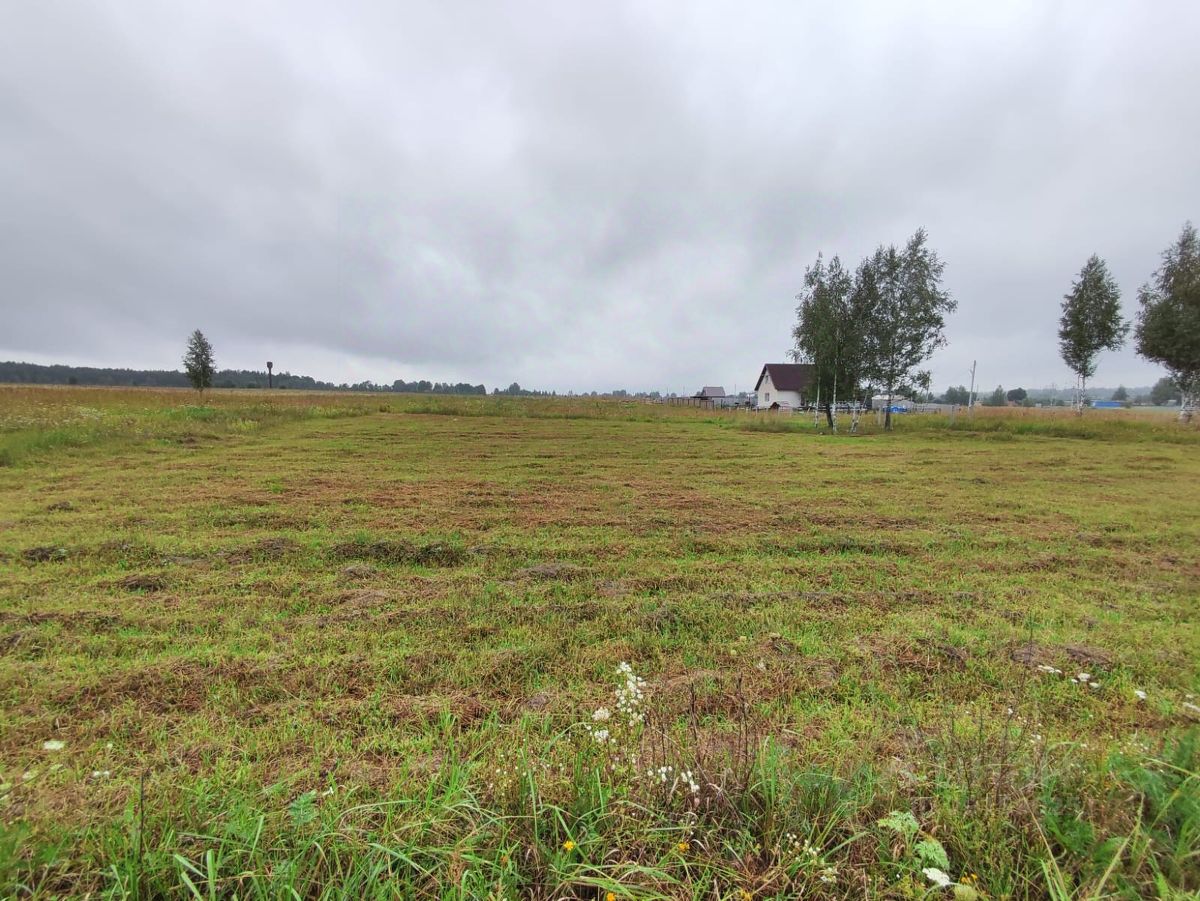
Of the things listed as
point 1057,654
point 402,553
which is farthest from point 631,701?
point 402,553

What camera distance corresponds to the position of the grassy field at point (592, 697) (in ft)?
5.18

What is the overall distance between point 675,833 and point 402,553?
15.1ft

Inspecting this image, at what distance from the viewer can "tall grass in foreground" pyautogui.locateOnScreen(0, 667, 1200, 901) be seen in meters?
1.48

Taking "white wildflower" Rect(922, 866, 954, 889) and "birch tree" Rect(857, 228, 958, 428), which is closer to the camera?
"white wildflower" Rect(922, 866, 954, 889)

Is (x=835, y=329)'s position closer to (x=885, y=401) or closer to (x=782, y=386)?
(x=885, y=401)

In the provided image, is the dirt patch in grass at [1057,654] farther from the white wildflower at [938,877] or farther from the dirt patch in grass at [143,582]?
the dirt patch in grass at [143,582]

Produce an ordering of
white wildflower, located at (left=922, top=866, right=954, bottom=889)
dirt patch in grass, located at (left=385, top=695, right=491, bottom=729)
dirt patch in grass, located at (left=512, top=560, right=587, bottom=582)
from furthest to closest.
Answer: dirt patch in grass, located at (left=512, top=560, right=587, bottom=582) < dirt patch in grass, located at (left=385, top=695, right=491, bottom=729) < white wildflower, located at (left=922, top=866, right=954, bottom=889)

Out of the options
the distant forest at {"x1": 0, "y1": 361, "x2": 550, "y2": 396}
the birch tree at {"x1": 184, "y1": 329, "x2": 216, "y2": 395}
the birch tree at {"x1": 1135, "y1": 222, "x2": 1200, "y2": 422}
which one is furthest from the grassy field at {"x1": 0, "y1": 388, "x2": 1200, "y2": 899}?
the distant forest at {"x1": 0, "y1": 361, "x2": 550, "y2": 396}

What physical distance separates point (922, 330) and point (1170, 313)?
11.3 meters

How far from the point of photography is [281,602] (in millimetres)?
4188

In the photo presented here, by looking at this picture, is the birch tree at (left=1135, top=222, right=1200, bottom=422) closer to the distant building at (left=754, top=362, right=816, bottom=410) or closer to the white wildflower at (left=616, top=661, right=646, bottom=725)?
the distant building at (left=754, top=362, right=816, bottom=410)

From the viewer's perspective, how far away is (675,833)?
5.70 feet

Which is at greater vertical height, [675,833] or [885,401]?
[885,401]

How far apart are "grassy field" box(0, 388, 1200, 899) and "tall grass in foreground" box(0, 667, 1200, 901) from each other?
12 mm
